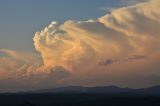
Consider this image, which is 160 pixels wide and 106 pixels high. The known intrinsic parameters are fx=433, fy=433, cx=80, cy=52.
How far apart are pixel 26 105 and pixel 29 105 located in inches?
39.2

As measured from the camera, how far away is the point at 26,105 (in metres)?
135

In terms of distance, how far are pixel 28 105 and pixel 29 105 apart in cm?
31

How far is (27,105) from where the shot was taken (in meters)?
135

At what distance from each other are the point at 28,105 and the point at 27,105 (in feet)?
1.39

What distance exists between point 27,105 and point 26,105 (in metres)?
0.31

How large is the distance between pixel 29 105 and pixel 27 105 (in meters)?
0.70

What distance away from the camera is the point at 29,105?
13450 centimetres

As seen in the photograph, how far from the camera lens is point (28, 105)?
13450 centimetres
